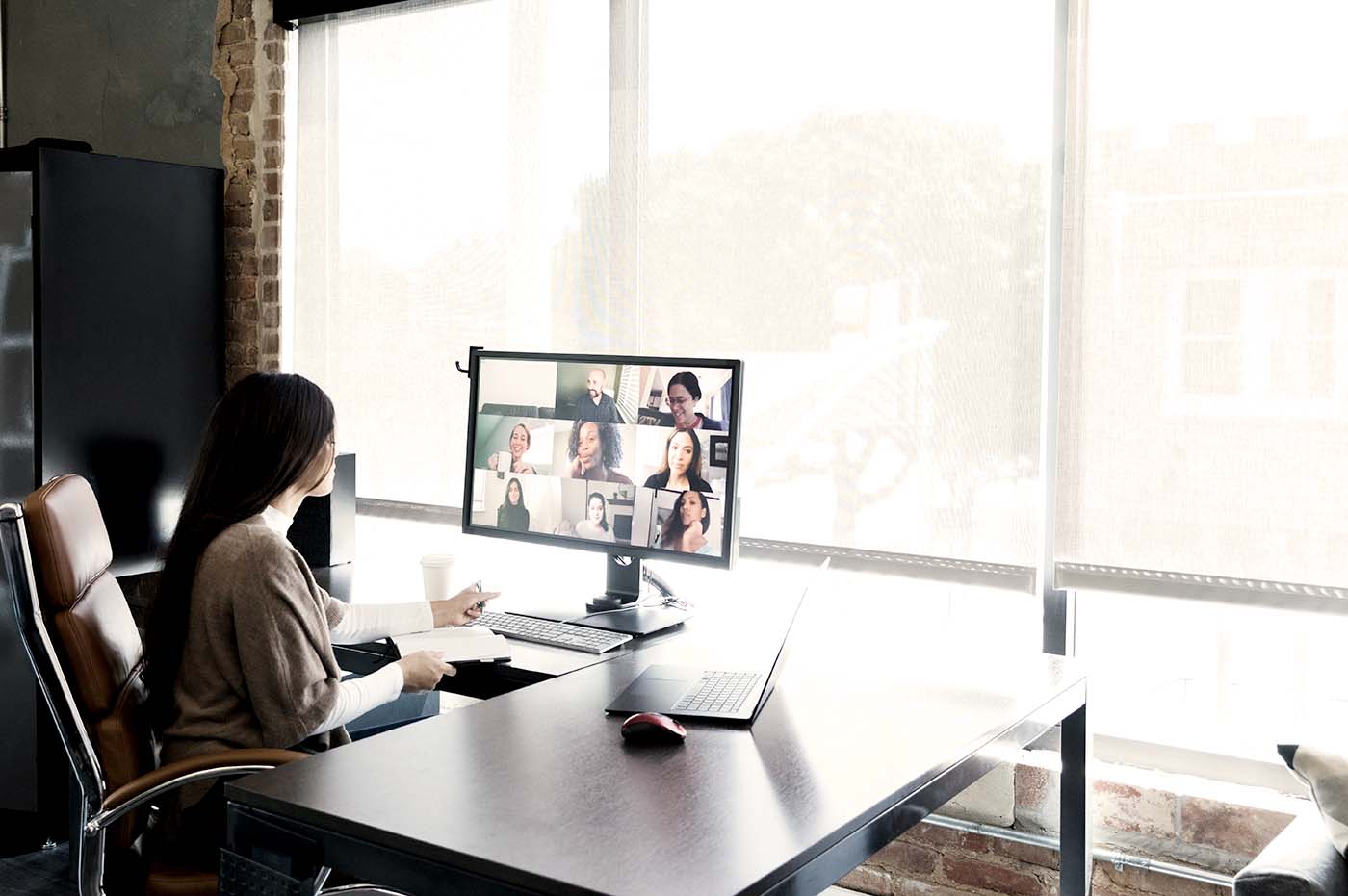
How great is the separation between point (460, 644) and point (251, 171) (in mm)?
2115

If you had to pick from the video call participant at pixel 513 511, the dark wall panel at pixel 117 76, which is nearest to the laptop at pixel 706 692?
the video call participant at pixel 513 511

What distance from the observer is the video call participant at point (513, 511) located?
2.64m

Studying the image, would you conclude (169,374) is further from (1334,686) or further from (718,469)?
(1334,686)

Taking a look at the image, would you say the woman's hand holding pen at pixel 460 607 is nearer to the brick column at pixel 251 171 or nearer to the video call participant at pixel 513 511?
the video call participant at pixel 513 511

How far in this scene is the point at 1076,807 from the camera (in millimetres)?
2244

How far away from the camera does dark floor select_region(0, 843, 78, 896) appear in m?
2.93

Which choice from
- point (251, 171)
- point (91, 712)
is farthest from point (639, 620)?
point (251, 171)

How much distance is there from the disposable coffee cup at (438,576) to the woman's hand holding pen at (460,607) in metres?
0.07

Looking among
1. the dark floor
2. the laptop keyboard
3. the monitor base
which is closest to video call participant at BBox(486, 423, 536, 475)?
the monitor base

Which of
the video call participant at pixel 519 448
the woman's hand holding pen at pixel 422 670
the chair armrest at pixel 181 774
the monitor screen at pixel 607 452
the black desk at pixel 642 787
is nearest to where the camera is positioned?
the black desk at pixel 642 787

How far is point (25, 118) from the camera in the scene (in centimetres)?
425

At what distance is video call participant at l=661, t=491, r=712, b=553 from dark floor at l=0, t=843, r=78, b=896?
1.75 meters

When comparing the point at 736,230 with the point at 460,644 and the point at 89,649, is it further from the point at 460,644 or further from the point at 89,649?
the point at 89,649

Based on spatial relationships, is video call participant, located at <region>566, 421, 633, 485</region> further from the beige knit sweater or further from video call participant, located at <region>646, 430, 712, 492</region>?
the beige knit sweater
